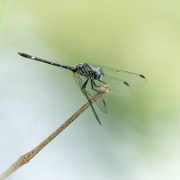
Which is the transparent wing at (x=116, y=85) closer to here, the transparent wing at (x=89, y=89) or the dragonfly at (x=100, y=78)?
the dragonfly at (x=100, y=78)

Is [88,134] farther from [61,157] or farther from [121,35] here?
[121,35]

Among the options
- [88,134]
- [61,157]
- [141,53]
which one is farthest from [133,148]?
[141,53]

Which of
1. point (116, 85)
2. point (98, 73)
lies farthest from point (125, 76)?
point (98, 73)

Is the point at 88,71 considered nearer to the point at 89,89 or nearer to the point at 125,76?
the point at 89,89

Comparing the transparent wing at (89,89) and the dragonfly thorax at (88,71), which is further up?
the dragonfly thorax at (88,71)

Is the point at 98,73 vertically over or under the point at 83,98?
over

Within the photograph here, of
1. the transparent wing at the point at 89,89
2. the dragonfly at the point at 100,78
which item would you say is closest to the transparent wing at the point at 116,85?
the dragonfly at the point at 100,78
